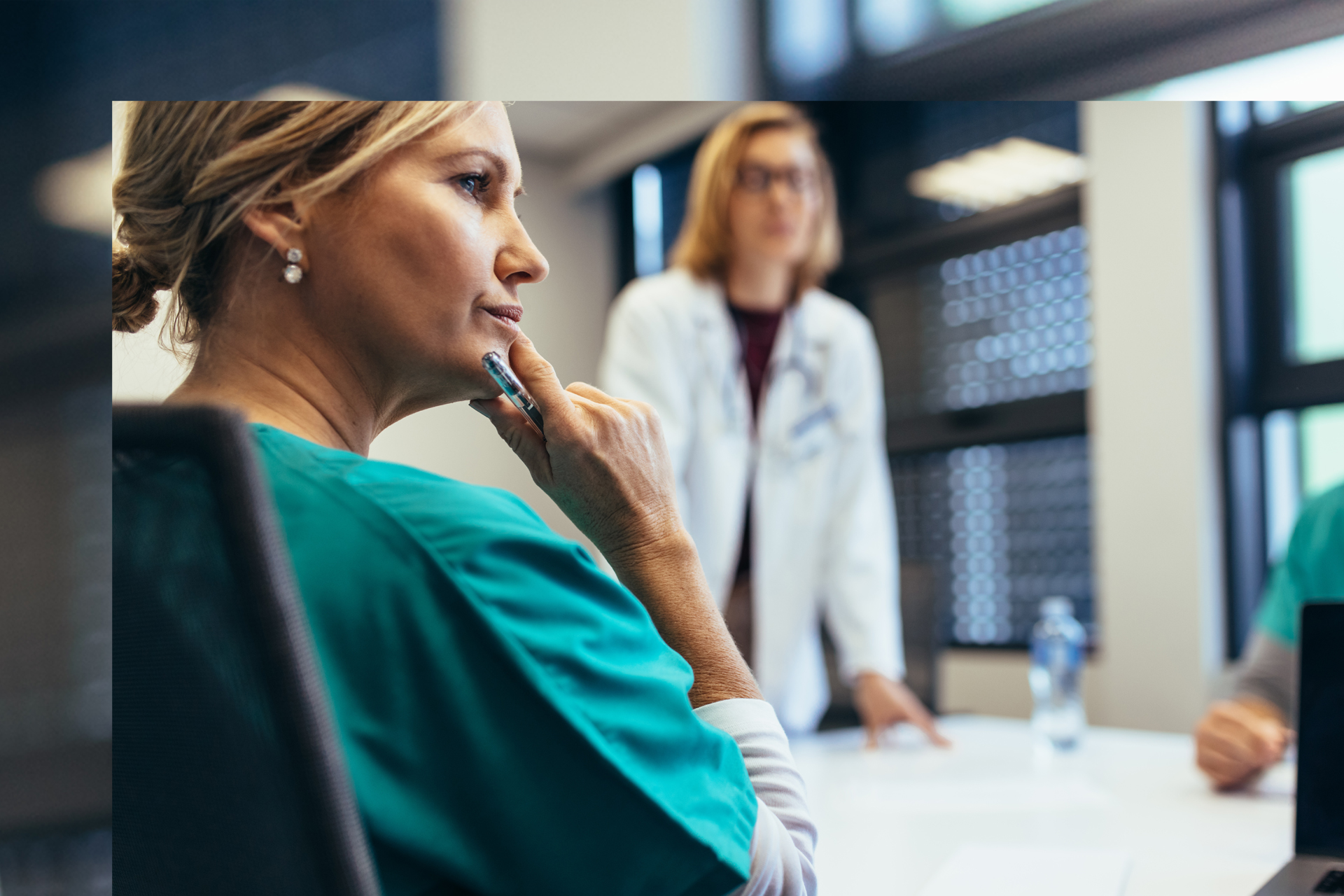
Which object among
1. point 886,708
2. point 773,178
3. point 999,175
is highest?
point 999,175

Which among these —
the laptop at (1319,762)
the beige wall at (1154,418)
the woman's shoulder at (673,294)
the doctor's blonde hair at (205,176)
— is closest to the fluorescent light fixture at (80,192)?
the doctor's blonde hair at (205,176)

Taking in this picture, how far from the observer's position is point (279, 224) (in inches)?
15.6

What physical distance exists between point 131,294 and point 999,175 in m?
2.49

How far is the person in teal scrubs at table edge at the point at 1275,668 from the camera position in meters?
0.93

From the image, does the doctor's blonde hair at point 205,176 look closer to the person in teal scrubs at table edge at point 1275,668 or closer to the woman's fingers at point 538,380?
the woman's fingers at point 538,380

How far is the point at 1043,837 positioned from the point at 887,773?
0.91 ft

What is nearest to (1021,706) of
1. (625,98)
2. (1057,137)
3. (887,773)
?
(1057,137)

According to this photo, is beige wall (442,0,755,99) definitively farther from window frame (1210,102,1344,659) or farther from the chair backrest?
window frame (1210,102,1344,659)

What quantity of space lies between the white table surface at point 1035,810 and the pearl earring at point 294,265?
43 cm

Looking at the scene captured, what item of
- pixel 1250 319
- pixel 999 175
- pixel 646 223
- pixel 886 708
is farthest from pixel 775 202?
pixel 999 175

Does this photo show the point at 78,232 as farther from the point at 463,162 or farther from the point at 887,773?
the point at 887,773

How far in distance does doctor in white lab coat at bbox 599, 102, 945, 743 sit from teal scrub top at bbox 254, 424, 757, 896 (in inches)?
27.8

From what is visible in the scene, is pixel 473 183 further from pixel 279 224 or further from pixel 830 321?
pixel 830 321

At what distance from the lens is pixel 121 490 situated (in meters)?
0.36
